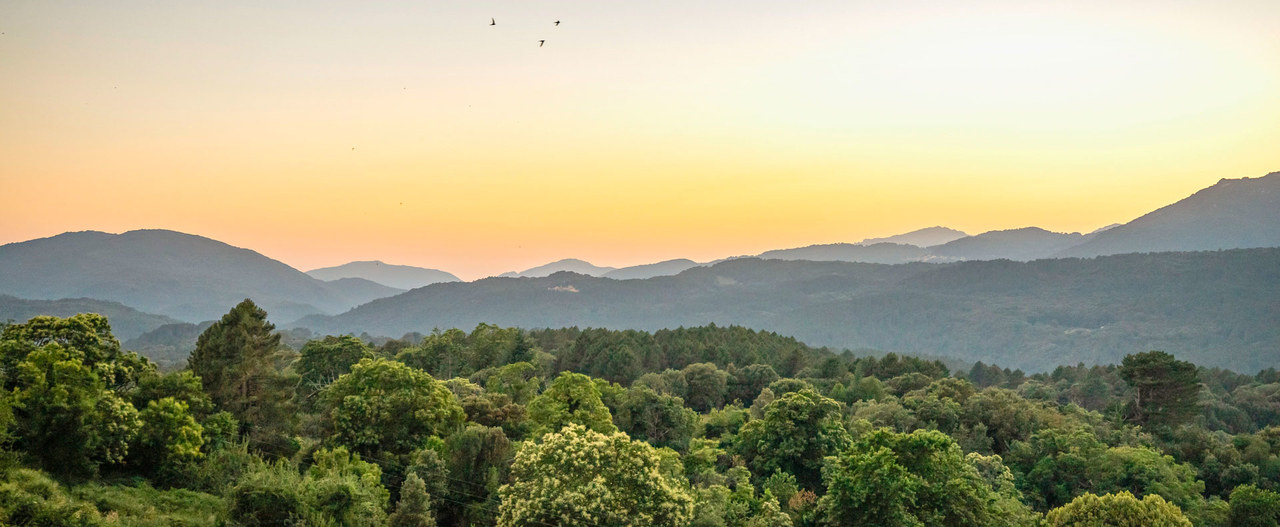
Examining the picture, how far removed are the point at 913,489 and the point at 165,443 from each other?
32233 mm

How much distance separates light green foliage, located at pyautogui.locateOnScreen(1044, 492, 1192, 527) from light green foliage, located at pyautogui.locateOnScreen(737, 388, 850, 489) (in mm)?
16023

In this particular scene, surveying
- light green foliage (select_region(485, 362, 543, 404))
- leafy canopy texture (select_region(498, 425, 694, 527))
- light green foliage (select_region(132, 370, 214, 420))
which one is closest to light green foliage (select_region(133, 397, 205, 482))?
light green foliage (select_region(132, 370, 214, 420))

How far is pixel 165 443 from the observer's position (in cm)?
2928

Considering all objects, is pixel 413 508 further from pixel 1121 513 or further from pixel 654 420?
pixel 1121 513

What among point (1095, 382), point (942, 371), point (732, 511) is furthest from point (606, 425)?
point (1095, 382)

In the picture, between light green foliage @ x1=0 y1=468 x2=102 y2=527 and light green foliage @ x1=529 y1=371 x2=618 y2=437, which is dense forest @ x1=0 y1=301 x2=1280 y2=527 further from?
light green foliage @ x1=529 y1=371 x2=618 y2=437

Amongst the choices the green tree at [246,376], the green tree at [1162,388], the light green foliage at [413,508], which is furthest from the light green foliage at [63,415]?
the green tree at [1162,388]

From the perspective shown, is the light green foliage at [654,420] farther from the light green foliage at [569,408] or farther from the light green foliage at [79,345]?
the light green foliage at [79,345]

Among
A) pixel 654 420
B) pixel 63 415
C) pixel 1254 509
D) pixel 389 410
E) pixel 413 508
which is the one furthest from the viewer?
pixel 654 420

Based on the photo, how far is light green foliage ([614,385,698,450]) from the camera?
59.3 metres

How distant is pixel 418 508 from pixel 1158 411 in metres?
73.5

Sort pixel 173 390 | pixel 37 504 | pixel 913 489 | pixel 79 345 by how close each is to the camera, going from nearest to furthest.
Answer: pixel 37 504 → pixel 79 345 → pixel 913 489 → pixel 173 390

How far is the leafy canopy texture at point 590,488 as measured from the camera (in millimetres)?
27516

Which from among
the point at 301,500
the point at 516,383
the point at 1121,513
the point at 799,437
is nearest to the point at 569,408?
the point at 516,383
